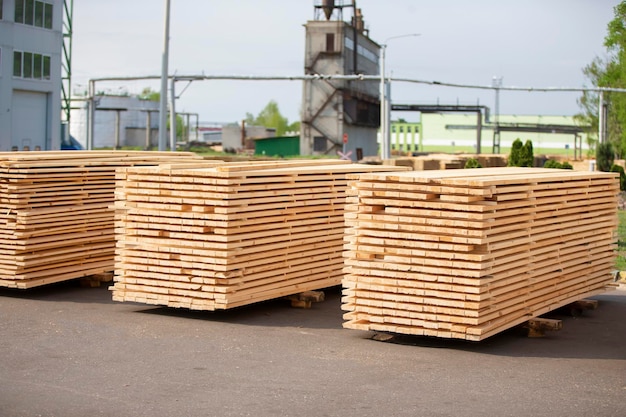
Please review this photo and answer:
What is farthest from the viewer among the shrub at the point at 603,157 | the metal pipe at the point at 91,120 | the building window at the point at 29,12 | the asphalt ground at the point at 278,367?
the building window at the point at 29,12

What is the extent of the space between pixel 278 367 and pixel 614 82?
161 ft

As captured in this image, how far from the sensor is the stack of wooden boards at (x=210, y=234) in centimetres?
1227

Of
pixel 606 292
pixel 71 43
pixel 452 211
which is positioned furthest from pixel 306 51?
pixel 452 211

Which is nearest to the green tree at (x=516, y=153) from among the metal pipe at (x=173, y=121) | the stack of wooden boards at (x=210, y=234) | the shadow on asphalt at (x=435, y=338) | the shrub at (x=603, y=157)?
the metal pipe at (x=173, y=121)

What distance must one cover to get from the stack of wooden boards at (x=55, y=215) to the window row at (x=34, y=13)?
30.8m

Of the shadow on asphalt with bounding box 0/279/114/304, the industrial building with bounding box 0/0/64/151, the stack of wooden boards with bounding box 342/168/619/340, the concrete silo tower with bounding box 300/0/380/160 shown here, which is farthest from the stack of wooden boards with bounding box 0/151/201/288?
the concrete silo tower with bounding box 300/0/380/160

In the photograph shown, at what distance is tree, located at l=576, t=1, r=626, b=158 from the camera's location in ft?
147

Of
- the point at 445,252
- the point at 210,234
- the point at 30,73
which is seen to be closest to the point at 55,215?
the point at 210,234

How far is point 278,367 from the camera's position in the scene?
975cm

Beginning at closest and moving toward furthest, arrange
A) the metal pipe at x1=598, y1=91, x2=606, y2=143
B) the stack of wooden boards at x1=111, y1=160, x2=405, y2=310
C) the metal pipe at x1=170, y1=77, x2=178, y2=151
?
the stack of wooden boards at x1=111, y1=160, x2=405, y2=310
the metal pipe at x1=170, y1=77, x2=178, y2=151
the metal pipe at x1=598, y1=91, x2=606, y2=143

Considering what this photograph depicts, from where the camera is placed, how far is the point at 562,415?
8.12 metres

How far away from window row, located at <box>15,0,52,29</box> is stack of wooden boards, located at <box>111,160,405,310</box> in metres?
33.8

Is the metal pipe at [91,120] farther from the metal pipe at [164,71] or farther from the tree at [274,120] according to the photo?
the tree at [274,120]

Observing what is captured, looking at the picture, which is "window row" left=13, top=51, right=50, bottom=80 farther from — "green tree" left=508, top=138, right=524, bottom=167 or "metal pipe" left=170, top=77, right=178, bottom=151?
"green tree" left=508, top=138, right=524, bottom=167
